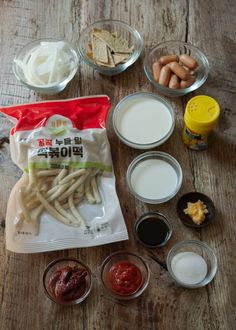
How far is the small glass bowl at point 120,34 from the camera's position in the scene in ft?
5.21

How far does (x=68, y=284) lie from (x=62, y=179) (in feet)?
1.06

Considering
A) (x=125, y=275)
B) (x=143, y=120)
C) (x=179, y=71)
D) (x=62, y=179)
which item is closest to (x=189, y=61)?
(x=179, y=71)

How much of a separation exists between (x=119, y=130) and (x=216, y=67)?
1.45 feet

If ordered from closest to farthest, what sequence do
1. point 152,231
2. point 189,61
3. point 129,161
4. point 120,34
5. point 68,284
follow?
point 68,284 → point 152,231 → point 129,161 → point 189,61 → point 120,34

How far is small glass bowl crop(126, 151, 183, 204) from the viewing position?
4.52ft

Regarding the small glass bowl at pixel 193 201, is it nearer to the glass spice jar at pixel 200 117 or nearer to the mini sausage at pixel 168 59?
the glass spice jar at pixel 200 117

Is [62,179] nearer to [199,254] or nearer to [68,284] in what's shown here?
[68,284]

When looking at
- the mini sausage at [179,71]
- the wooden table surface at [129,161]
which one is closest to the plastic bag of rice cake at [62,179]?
the wooden table surface at [129,161]

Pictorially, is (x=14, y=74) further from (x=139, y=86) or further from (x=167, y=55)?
(x=167, y=55)

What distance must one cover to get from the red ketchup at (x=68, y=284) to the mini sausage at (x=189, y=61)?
30.9 inches

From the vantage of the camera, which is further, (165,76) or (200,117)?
(165,76)

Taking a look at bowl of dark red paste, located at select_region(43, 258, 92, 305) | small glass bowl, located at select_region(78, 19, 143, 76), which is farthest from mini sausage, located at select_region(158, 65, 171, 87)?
bowl of dark red paste, located at select_region(43, 258, 92, 305)

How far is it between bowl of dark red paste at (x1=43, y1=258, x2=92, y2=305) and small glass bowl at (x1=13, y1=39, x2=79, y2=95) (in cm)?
59

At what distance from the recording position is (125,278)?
1.24 metres
